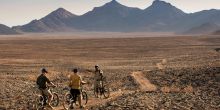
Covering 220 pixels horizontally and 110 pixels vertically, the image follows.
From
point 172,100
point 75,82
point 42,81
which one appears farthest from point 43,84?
point 172,100

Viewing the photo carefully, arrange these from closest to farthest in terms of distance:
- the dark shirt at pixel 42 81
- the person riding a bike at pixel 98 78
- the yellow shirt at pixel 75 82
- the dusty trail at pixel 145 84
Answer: the dark shirt at pixel 42 81 → the yellow shirt at pixel 75 82 → the person riding a bike at pixel 98 78 → the dusty trail at pixel 145 84

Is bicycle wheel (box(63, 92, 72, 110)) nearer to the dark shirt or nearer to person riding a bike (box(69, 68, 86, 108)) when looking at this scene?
person riding a bike (box(69, 68, 86, 108))

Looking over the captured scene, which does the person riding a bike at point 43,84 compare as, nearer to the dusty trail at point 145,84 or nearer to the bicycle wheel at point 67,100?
the bicycle wheel at point 67,100

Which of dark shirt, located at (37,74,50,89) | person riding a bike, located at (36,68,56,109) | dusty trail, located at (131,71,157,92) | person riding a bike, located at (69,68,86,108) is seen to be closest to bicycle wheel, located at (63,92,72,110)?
person riding a bike, located at (69,68,86,108)

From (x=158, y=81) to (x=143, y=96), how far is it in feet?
52.0

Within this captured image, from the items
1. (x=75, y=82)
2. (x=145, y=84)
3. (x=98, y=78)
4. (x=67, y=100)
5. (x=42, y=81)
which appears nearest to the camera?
(x=42, y=81)

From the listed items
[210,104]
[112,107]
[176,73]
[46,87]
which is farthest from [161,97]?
[176,73]

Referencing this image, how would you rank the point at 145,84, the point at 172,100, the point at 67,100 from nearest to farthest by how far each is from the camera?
the point at 67,100
the point at 172,100
the point at 145,84

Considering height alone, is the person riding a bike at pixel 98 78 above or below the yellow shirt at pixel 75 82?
below

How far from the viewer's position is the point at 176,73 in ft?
149

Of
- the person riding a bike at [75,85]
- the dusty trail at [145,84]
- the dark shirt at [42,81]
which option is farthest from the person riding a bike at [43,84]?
the dusty trail at [145,84]

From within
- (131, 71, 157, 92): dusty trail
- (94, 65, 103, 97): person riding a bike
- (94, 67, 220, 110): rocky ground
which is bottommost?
(131, 71, 157, 92): dusty trail

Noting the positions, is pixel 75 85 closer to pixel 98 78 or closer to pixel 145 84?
pixel 98 78

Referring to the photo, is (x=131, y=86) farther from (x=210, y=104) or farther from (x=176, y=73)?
(x=210, y=104)
